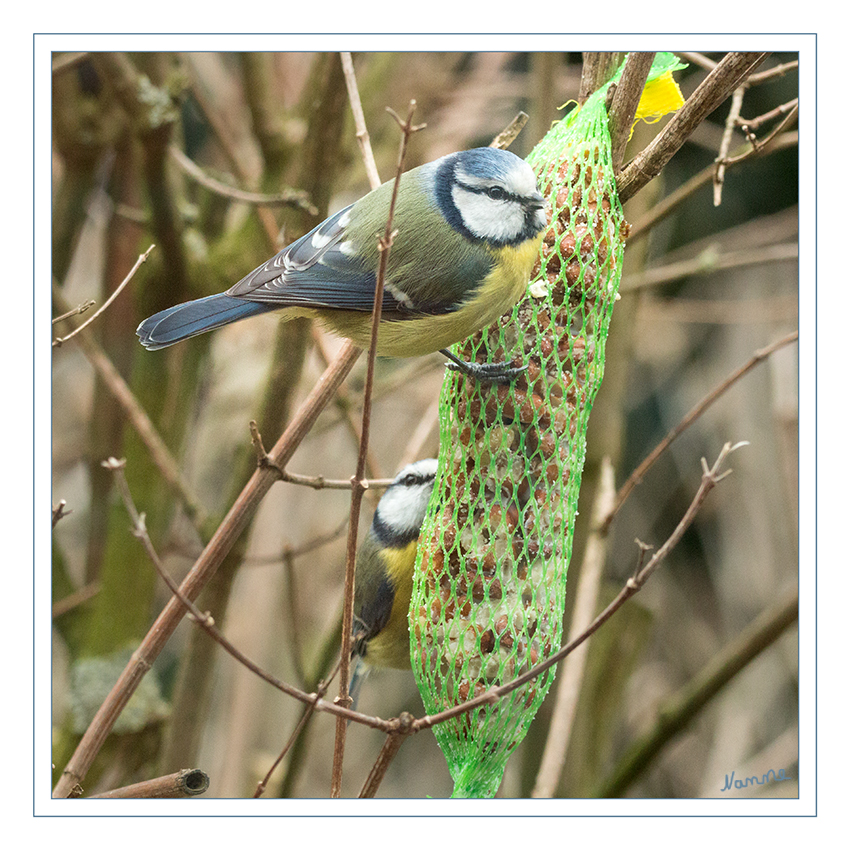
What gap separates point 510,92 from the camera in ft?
5.34

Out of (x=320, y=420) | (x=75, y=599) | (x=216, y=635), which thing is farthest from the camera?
(x=320, y=420)

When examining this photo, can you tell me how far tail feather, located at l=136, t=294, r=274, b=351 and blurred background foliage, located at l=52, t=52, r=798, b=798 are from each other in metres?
0.25

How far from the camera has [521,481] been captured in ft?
2.98

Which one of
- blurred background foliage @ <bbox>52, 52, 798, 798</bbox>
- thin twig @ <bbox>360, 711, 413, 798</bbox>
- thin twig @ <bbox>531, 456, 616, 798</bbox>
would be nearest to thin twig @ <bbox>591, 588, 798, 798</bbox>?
blurred background foliage @ <bbox>52, 52, 798, 798</bbox>

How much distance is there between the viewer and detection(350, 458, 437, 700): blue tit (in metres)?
1.09

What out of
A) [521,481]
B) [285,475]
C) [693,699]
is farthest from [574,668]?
[285,475]

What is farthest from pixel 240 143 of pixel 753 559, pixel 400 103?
pixel 753 559

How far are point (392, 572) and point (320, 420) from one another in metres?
0.49

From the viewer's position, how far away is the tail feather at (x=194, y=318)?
2.99ft

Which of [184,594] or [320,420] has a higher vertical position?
[320,420]

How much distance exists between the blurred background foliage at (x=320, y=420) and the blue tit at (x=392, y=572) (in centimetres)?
14

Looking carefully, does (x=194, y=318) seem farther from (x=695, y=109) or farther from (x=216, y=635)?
(x=695, y=109)
